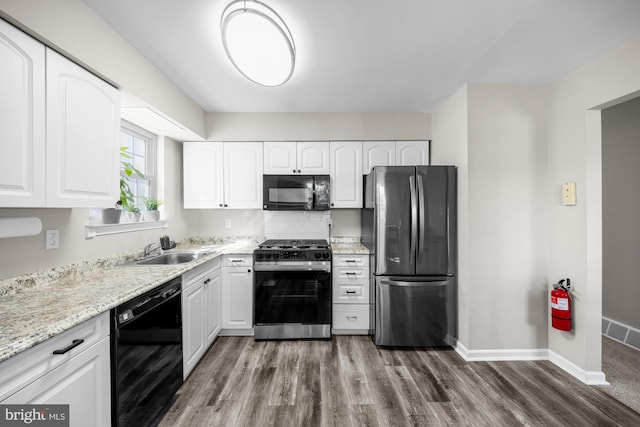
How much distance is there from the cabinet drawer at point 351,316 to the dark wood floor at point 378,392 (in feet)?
1.05

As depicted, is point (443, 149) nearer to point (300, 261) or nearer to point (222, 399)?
point (300, 261)

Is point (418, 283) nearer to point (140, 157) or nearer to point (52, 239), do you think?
point (52, 239)

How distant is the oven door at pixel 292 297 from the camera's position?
273 centimetres

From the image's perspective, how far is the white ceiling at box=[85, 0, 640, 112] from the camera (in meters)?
1.53

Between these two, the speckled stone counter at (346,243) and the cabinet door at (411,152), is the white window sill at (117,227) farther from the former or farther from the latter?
the cabinet door at (411,152)

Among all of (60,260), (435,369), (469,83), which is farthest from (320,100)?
(435,369)

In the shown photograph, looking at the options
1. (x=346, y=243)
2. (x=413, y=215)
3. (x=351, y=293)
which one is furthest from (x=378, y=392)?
(x=346, y=243)

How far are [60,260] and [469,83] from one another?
3.46 m

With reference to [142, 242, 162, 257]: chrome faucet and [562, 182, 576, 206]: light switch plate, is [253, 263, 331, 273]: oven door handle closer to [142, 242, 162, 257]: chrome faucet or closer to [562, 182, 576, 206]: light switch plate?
[142, 242, 162, 257]: chrome faucet

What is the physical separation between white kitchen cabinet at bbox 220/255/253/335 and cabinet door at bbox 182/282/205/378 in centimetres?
47

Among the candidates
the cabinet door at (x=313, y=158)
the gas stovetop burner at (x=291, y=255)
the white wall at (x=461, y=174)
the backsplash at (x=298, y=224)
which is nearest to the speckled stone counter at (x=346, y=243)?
the backsplash at (x=298, y=224)

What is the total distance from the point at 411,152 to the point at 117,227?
307cm

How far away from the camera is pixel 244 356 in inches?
97.4

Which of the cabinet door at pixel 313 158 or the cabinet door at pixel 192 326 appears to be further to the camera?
the cabinet door at pixel 313 158
